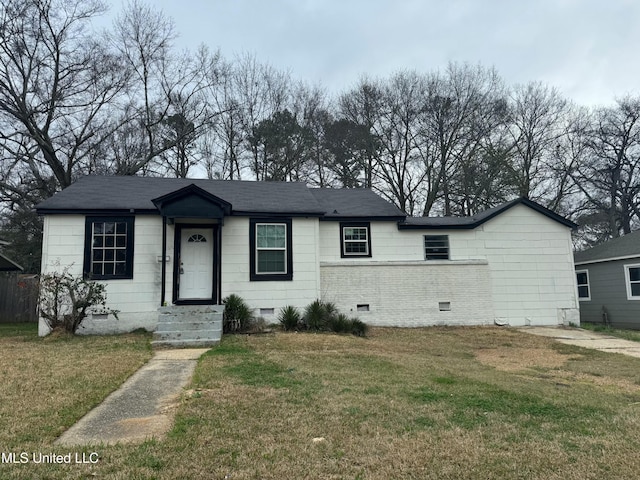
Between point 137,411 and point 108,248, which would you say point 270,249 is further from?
point 137,411

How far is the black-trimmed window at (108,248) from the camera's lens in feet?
36.5

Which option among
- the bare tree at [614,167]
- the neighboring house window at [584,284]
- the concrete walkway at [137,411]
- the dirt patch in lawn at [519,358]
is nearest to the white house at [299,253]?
the neighboring house window at [584,284]

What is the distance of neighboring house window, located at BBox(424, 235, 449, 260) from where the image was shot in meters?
13.7

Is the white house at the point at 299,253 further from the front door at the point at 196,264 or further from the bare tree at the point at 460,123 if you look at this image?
the bare tree at the point at 460,123

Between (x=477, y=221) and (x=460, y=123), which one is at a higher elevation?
(x=460, y=123)

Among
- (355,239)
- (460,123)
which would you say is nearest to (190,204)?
(355,239)

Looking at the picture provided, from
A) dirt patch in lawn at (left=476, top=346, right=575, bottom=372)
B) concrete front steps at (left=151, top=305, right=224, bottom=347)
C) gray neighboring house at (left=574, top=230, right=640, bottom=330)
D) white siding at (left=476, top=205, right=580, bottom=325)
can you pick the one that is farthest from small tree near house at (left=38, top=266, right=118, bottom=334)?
gray neighboring house at (left=574, top=230, right=640, bottom=330)

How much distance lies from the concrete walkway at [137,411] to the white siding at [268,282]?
194 inches

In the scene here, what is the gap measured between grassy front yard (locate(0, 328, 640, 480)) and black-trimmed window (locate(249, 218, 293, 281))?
162 inches

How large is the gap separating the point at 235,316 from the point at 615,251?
47.8 feet

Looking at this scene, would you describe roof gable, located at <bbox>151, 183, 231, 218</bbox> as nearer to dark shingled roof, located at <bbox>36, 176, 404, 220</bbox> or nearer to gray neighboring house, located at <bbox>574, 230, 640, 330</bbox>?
dark shingled roof, located at <bbox>36, 176, 404, 220</bbox>

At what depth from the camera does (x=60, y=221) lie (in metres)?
11.0

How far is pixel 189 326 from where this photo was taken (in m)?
9.70

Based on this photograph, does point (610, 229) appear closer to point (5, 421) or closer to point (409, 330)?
point (409, 330)
